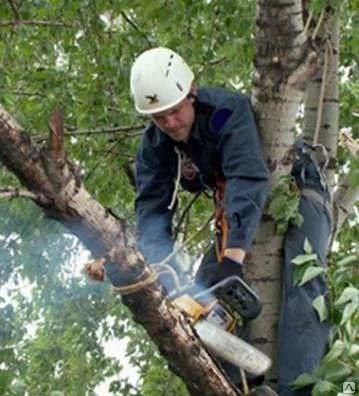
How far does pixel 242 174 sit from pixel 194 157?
1.16ft

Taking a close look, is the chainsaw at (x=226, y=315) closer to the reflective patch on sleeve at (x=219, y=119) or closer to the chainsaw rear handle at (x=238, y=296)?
the chainsaw rear handle at (x=238, y=296)

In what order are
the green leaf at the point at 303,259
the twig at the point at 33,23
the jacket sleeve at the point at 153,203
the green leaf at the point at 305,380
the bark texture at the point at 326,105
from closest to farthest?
the green leaf at the point at 305,380, the green leaf at the point at 303,259, the jacket sleeve at the point at 153,203, the bark texture at the point at 326,105, the twig at the point at 33,23

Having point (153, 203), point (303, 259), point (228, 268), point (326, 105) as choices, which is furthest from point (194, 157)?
point (326, 105)

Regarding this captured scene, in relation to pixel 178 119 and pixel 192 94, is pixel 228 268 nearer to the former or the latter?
pixel 178 119

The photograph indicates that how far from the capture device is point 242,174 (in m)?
3.27

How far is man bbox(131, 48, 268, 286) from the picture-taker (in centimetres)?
326

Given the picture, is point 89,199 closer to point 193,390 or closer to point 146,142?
point 193,390

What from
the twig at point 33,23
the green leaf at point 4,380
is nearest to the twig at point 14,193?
the green leaf at point 4,380

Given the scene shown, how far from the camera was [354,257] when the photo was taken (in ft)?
9.55

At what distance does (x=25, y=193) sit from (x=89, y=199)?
17 cm

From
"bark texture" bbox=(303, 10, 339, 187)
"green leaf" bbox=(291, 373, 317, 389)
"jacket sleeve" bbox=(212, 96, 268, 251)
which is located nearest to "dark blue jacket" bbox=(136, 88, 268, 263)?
"jacket sleeve" bbox=(212, 96, 268, 251)

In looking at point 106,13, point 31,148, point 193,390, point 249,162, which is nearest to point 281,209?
point 249,162

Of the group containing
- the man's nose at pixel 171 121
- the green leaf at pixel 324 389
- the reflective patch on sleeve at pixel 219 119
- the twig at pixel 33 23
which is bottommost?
the green leaf at pixel 324 389

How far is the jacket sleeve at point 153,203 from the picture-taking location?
12.1ft
